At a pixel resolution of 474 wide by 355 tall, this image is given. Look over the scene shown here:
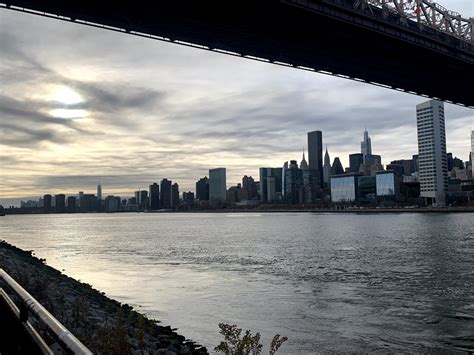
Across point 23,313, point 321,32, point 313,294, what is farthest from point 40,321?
point 321,32

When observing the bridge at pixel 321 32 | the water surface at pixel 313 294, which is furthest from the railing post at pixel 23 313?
the bridge at pixel 321 32

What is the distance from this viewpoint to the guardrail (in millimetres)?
2224

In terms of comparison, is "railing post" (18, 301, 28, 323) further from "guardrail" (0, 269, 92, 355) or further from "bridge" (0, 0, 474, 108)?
"bridge" (0, 0, 474, 108)

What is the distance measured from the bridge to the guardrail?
104ft

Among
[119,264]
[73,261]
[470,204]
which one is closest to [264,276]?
[119,264]

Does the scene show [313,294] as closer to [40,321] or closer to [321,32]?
[40,321]

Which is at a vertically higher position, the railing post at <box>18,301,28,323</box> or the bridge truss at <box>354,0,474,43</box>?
the bridge truss at <box>354,0,474,43</box>

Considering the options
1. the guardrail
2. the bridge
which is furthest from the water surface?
the bridge

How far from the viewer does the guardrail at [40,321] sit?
2224 millimetres

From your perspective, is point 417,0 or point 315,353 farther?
point 417,0

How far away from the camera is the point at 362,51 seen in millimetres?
44469

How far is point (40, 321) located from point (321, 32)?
1547 inches

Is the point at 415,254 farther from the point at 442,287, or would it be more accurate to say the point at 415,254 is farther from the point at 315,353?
the point at 315,353

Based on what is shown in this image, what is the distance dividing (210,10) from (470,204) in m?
171
